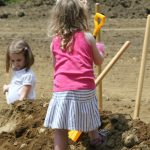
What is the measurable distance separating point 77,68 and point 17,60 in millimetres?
1200

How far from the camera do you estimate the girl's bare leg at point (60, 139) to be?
533 cm

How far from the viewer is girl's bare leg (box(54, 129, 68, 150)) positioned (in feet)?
17.5

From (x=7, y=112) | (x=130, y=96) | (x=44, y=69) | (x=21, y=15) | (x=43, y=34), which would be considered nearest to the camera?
(x=7, y=112)

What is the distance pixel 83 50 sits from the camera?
16.9ft

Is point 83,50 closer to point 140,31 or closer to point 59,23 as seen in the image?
point 59,23

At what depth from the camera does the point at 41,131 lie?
6055 mm

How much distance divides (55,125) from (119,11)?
15.7 meters

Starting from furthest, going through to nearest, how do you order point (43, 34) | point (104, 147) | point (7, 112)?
point (43, 34) → point (7, 112) → point (104, 147)

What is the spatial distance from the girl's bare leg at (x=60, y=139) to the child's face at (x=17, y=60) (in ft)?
3.65

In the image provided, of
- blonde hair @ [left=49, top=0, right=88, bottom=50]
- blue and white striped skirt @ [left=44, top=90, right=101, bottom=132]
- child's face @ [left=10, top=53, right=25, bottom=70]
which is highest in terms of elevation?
blonde hair @ [left=49, top=0, right=88, bottom=50]

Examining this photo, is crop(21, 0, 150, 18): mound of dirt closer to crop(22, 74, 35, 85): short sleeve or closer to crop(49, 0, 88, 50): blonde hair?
crop(22, 74, 35, 85): short sleeve

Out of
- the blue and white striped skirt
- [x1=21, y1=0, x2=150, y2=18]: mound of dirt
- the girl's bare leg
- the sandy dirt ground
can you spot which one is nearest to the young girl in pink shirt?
the blue and white striped skirt

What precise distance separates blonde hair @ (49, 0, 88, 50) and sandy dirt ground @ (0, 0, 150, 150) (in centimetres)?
111

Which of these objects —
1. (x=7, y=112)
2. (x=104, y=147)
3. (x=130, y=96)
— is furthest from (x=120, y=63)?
(x=104, y=147)
